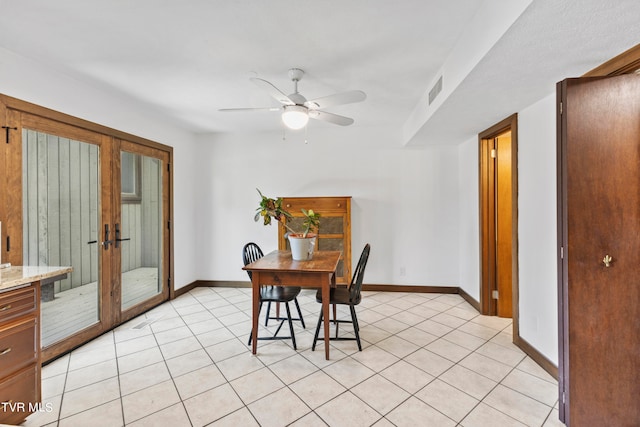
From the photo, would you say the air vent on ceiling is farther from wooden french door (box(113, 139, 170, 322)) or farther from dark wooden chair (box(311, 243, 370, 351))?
wooden french door (box(113, 139, 170, 322))

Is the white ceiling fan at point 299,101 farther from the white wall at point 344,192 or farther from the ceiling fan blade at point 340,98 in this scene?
the white wall at point 344,192

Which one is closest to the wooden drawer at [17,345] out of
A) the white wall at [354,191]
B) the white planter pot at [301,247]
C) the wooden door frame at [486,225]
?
the white planter pot at [301,247]

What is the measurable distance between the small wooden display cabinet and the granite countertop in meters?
2.65

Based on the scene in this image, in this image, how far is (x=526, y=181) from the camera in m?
2.62

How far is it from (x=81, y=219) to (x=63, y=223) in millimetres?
167

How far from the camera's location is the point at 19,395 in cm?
166

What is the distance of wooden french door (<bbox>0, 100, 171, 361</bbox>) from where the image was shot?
7.57ft

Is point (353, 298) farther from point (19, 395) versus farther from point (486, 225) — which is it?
point (19, 395)

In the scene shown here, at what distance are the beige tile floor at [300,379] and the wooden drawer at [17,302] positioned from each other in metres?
0.68

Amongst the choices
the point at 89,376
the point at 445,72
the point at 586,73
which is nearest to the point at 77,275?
the point at 89,376

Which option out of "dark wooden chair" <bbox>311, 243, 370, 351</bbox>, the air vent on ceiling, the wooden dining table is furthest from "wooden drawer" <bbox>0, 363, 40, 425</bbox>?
the air vent on ceiling

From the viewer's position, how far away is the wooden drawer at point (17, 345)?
158 centimetres

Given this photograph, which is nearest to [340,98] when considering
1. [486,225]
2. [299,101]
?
[299,101]

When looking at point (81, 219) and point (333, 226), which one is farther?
point (333, 226)
